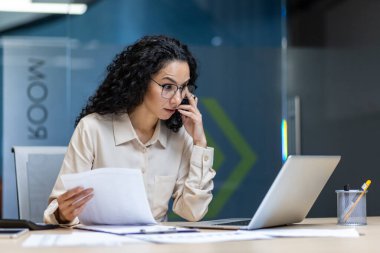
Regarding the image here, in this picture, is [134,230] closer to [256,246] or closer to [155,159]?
[256,246]

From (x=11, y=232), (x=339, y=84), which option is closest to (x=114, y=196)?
(x=11, y=232)

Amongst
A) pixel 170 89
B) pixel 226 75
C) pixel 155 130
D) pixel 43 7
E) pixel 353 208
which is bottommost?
pixel 353 208

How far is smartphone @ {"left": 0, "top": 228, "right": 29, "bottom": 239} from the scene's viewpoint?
5.71ft

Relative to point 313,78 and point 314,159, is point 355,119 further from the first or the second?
point 314,159

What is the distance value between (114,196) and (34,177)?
2.55 feet

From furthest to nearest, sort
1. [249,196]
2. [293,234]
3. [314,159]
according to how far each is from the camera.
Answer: [249,196], [314,159], [293,234]

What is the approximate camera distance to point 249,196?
15.6 ft

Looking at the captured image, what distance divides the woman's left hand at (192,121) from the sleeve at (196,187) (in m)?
0.04

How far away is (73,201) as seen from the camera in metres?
2.05

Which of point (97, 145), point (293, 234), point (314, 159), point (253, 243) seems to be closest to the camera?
point (253, 243)

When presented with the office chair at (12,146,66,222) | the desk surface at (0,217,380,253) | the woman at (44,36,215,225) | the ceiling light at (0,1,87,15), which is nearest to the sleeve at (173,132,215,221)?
the woman at (44,36,215,225)

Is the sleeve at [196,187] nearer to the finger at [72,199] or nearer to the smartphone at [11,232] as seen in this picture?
the finger at [72,199]

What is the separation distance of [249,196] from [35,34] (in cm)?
173

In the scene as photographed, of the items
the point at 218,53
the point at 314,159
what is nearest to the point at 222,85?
the point at 218,53
